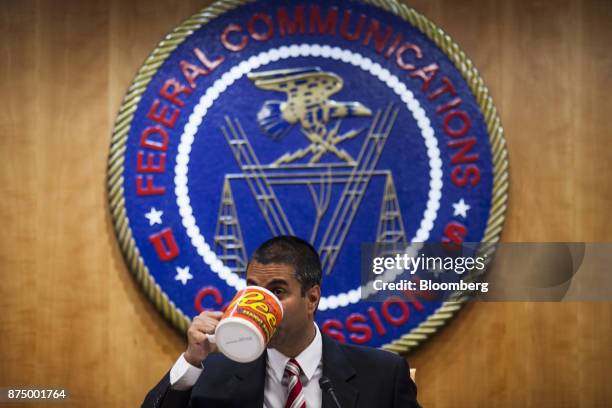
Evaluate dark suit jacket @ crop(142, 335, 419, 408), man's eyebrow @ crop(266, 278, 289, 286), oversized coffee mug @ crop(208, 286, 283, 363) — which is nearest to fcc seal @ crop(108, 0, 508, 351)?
dark suit jacket @ crop(142, 335, 419, 408)

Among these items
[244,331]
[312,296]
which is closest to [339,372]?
[312,296]

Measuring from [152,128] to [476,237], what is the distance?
1.32 m

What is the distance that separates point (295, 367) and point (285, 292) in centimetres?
20

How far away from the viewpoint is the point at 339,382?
1.83 meters

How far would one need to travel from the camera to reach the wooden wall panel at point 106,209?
106 inches

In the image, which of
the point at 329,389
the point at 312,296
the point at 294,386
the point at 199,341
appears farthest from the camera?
the point at 312,296

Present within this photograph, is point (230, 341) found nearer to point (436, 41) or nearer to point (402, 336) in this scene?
point (402, 336)

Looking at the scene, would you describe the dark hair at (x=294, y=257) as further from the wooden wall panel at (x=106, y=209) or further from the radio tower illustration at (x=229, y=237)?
the wooden wall panel at (x=106, y=209)

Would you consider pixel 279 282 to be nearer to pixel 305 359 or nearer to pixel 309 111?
pixel 305 359

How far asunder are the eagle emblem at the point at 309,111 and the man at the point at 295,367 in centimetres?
91

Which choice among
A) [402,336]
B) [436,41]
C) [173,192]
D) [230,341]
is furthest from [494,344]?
[230,341]

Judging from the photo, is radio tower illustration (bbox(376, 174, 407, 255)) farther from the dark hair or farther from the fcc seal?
the dark hair

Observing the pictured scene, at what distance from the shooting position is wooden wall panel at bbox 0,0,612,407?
2.70 m

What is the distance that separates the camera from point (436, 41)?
108 inches
